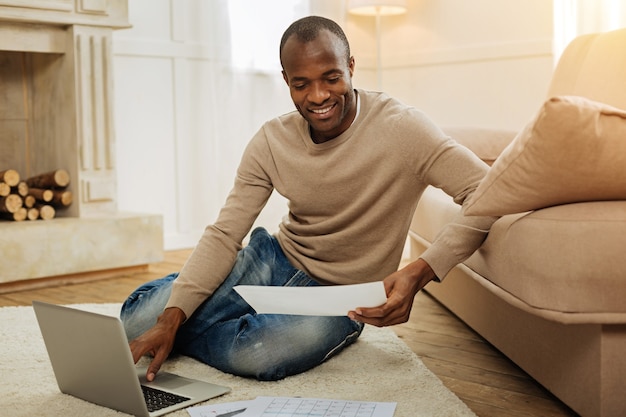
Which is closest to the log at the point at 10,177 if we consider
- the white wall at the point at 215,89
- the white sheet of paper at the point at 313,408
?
the white wall at the point at 215,89

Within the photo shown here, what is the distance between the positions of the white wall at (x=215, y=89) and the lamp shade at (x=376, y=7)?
0.14 m

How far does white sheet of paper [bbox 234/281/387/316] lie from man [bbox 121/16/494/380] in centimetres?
16

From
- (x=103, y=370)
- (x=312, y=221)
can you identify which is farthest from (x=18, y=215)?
(x=103, y=370)

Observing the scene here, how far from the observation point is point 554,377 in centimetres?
158

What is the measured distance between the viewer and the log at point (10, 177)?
313cm

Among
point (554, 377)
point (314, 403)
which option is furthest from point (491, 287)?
point (314, 403)

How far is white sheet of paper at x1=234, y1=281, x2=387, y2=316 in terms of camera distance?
1.45 m

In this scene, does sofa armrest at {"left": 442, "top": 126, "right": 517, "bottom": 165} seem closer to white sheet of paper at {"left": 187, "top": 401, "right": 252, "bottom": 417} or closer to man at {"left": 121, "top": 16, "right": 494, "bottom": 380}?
man at {"left": 121, "top": 16, "right": 494, "bottom": 380}

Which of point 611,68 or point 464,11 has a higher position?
point 464,11

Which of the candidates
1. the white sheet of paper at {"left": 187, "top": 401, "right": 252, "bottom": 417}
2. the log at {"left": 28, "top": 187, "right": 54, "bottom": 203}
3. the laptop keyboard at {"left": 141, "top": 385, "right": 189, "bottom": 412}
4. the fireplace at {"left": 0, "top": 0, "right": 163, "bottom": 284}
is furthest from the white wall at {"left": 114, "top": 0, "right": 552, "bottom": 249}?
the white sheet of paper at {"left": 187, "top": 401, "right": 252, "bottom": 417}

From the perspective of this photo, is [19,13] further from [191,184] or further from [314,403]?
[314,403]

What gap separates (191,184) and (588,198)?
2.79 m

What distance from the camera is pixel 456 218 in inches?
64.6

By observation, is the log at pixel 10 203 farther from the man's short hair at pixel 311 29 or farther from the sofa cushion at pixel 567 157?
the sofa cushion at pixel 567 157
